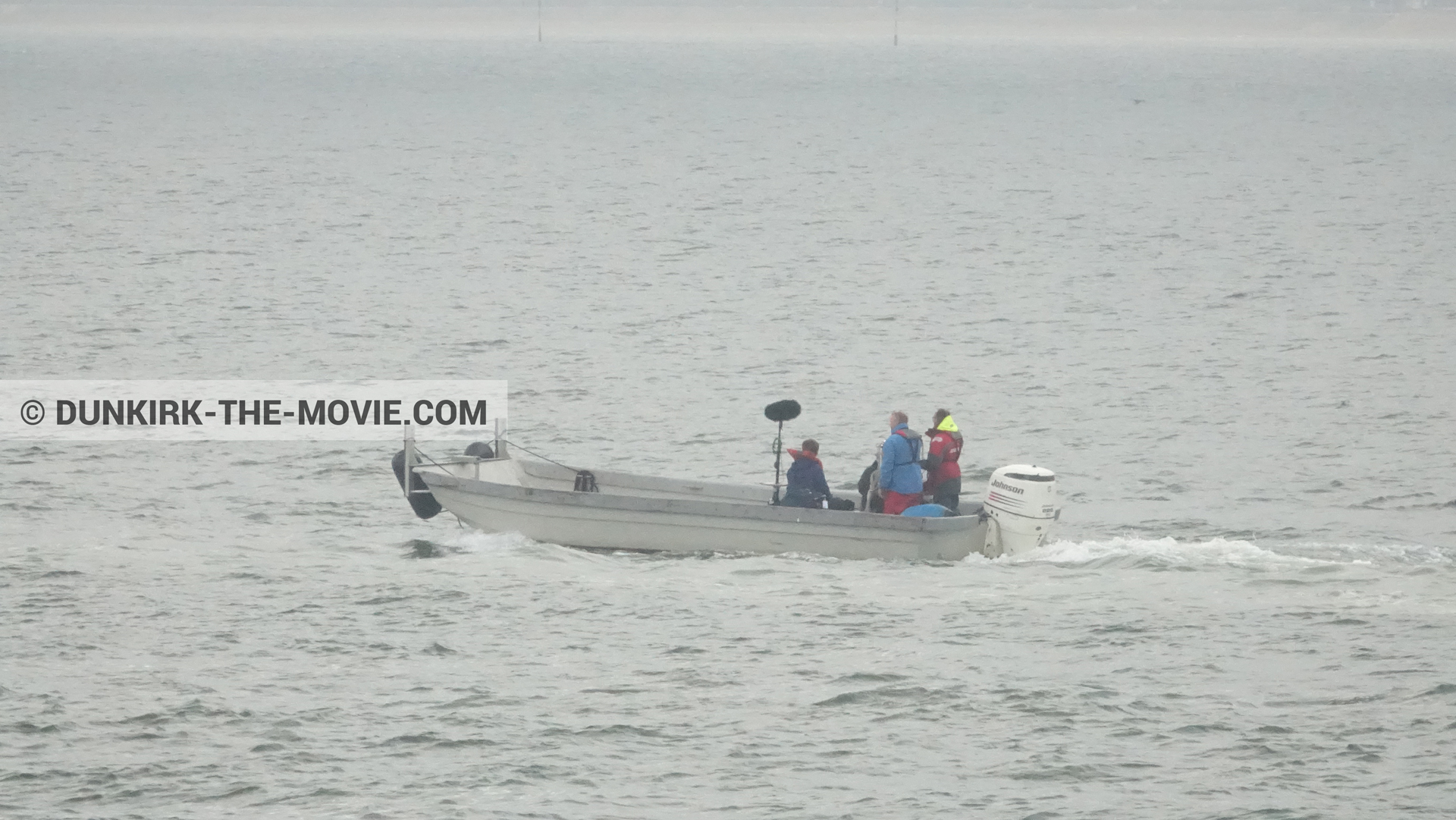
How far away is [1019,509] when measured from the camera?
21656 millimetres

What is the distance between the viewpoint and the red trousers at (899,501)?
2202 cm

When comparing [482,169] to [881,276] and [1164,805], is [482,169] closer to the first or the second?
[881,276]

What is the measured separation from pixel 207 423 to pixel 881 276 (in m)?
22.0

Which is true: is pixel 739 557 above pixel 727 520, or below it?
below

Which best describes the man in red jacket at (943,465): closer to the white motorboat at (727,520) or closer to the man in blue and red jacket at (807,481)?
the white motorboat at (727,520)

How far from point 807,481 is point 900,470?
3.39 ft

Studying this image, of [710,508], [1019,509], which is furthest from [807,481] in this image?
[1019,509]

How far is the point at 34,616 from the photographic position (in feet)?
67.6

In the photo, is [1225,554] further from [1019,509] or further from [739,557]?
[739,557]

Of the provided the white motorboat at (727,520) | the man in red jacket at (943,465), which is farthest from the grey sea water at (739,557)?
the man in red jacket at (943,465)

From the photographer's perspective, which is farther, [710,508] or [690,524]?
[690,524]

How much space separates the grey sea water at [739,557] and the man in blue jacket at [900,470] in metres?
0.75

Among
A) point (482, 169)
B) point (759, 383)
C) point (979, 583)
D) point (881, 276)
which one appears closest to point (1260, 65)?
point (482, 169)

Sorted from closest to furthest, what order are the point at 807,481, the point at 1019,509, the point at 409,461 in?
the point at 1019,509
the point at 807,481
the point at 409,461
